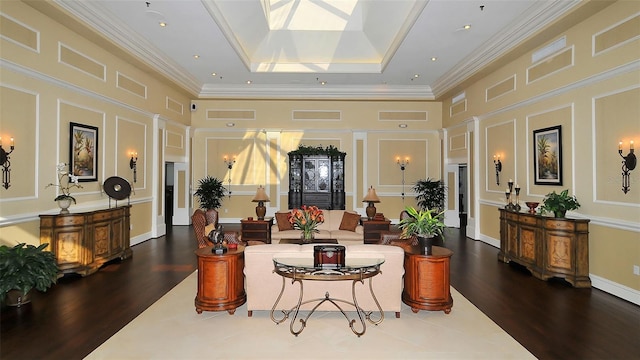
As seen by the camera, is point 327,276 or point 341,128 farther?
point 341,128

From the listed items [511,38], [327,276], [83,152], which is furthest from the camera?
[511,38]

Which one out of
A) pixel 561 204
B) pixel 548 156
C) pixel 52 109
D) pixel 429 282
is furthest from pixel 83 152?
pixel 548 156

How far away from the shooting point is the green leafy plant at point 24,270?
394cm

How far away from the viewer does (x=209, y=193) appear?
436 inches

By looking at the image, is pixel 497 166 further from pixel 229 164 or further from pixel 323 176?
pixel 229 164

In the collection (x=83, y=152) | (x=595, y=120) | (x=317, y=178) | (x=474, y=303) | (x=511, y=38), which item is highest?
(x=511, y=38)

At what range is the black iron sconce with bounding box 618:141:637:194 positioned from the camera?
4.52 metres

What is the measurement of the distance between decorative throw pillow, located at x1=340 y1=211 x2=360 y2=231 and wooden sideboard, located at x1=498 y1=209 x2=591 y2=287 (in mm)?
2943

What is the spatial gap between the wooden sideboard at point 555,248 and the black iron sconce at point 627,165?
27.8 inches

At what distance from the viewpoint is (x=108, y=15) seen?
6.09 m

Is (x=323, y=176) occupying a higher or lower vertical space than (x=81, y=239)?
higher

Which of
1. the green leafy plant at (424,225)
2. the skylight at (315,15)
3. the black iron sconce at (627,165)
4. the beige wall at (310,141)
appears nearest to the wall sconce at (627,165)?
the black iron sconce at (627,165)

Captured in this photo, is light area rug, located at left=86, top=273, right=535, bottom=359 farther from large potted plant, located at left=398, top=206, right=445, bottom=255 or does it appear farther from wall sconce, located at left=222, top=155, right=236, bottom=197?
wall sconce, located at left=222, top=155, right=236, bottom=197

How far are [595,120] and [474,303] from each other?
327 centimetres
